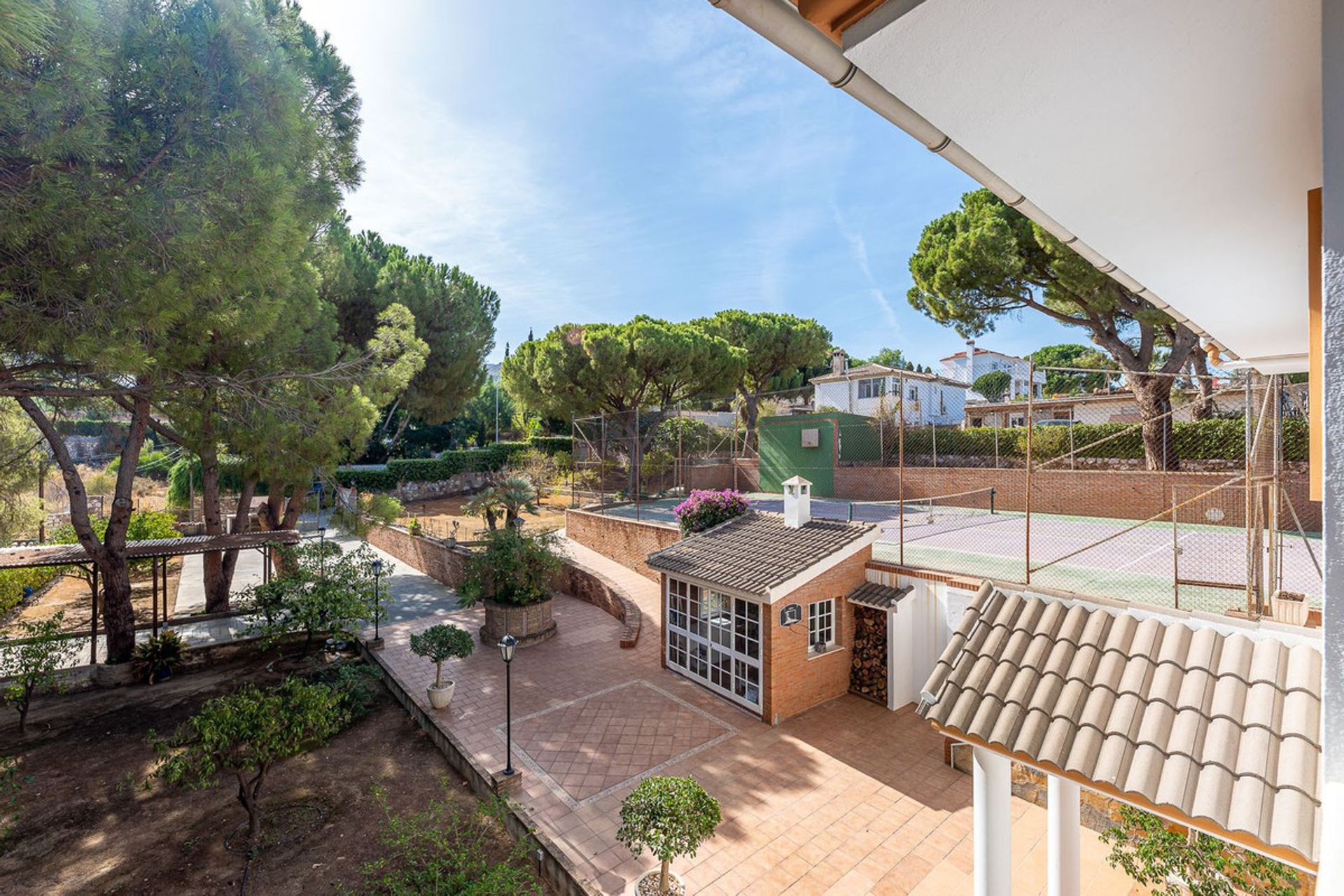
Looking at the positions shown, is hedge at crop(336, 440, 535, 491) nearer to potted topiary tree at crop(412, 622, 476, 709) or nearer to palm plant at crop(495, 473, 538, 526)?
palm plant at crop(495, 473, 538, 526)

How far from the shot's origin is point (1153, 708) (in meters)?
2.56

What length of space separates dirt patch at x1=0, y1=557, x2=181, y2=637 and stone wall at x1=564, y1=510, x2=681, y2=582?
9.41 metres

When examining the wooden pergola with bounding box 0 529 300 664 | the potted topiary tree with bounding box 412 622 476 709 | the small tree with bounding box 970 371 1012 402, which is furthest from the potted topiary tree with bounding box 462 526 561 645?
the small tree with bounding box 970 371 1012 402

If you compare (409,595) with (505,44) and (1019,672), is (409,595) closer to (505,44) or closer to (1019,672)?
(505,44)

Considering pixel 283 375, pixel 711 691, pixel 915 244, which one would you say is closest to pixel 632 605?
pixel 711 691

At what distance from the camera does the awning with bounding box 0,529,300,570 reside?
360 inches

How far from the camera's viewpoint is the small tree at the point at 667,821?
452cm

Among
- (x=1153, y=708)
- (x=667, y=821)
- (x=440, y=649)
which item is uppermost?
(x=1153, y=708)

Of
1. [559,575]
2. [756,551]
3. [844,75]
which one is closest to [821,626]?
[756,551]

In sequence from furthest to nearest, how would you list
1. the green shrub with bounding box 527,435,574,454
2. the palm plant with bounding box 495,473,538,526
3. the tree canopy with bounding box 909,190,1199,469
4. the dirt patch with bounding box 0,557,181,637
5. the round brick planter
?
the green shrub with bounding box 527,435,574,454, the palm plant with bounding box 495,473,538,526, the tree canopy with bounding box 909,190,1199,469, the dirt patch with bounding box 0,557,181,637, the round brick planter

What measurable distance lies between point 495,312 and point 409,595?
12.6 metres

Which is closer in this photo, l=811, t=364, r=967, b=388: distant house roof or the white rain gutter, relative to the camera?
the white rain gutter

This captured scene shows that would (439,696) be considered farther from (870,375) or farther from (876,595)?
(870,375)

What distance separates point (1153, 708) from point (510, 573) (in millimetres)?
10008
